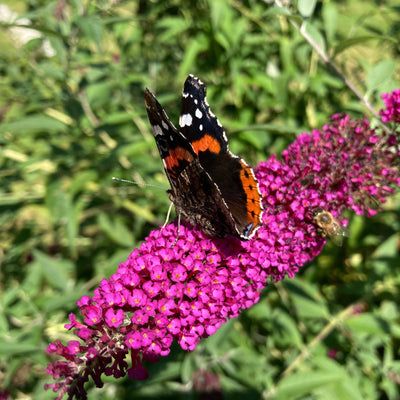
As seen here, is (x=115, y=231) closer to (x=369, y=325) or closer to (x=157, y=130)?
(x=157, y=130)

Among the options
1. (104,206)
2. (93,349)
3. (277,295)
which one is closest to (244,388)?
(277,295)

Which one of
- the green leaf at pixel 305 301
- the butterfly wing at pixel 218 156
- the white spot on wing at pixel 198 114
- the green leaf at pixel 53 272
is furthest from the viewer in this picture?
the green leaf at pixel 53 272

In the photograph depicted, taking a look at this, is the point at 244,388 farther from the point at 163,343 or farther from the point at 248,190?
the point at 248,190

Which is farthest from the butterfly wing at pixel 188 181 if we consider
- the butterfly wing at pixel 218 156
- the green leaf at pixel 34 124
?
the green leaf at pixel 34 124

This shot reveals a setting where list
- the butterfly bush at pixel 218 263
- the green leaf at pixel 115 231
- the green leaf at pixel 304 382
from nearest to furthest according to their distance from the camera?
the butterfly bush at pixel 218 263 → the green leaf at pixel 304 382 → the green leaf at pixel 115 231

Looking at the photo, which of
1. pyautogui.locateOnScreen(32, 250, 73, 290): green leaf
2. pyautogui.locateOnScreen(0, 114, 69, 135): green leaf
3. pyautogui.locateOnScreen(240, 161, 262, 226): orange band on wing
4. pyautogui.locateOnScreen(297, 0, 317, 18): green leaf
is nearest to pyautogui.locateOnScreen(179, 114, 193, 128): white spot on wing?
pyautogui.locateOnScreen(240, 161, 262, 226): orange band on wing

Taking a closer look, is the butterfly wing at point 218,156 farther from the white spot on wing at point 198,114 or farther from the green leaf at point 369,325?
the green leaf at point 369,325
